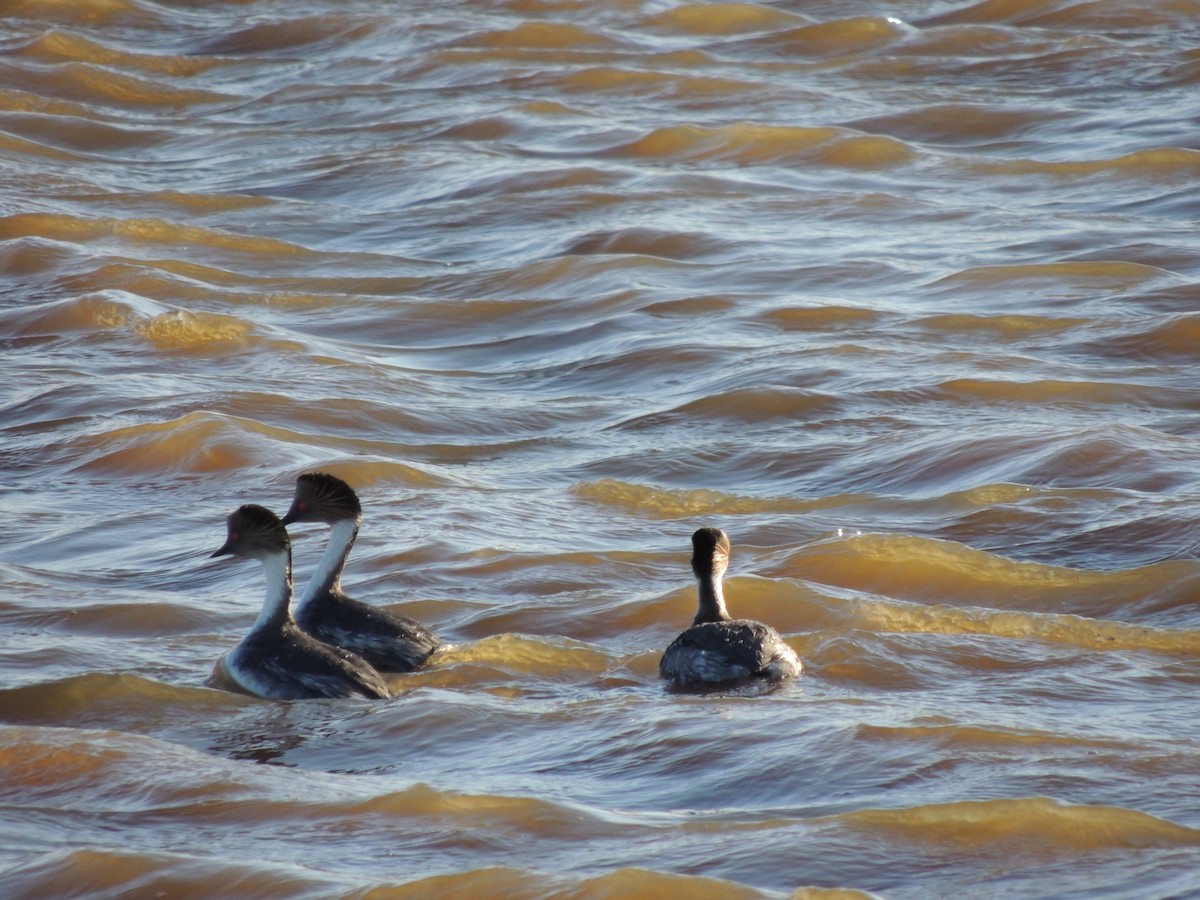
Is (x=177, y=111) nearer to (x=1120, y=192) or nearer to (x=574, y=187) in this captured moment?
(x=574, y=187)

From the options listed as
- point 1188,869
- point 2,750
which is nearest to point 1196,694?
point 1188,869

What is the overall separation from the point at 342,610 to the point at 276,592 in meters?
0.44

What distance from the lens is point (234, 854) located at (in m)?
6.19

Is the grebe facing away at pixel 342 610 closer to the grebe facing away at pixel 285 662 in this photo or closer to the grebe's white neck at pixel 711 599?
the grebe facing away at pixel 285 662

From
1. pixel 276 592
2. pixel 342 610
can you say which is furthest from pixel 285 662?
pixel 342 610

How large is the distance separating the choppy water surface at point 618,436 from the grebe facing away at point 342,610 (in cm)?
17

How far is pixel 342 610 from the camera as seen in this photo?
8398mm

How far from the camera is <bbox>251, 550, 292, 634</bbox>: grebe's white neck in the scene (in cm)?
792

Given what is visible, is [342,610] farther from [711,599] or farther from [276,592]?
[711,599]

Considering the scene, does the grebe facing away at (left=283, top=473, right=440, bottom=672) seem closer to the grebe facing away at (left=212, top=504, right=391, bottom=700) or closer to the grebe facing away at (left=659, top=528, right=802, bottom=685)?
the grebe facing away at (left=212, top=504, right=391, bottom=700)

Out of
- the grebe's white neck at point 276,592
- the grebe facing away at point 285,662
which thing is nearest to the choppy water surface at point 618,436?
the grebe facing away at point 285,662

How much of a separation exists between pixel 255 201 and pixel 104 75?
5.95 metres

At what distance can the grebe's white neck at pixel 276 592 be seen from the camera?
26.0 ft

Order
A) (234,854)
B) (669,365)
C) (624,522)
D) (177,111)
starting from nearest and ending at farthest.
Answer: (234,854) < (624,522) < (669,365) < (177,111)
